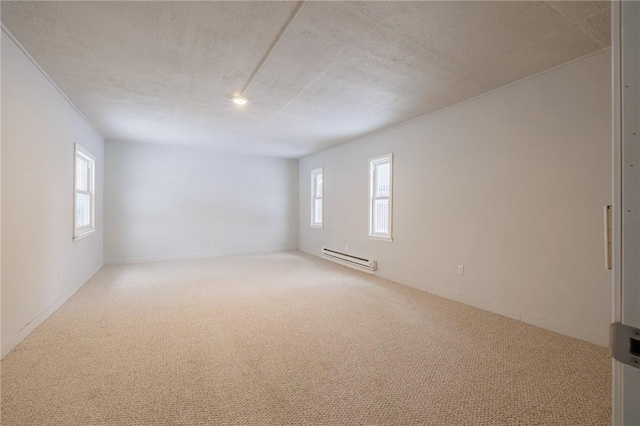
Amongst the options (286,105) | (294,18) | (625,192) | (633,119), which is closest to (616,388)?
(625,192)

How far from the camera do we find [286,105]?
12.2 ft

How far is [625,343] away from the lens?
602 mm

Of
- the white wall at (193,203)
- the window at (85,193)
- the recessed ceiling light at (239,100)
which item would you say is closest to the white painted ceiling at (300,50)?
the recessed ceiling light at (239,100)

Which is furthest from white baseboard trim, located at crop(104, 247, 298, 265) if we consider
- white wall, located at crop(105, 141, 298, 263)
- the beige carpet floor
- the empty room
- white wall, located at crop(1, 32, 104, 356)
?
the beige carpet floor

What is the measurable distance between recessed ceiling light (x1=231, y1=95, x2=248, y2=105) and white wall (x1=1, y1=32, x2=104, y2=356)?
69.4 inches

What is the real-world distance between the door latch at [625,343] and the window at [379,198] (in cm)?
414

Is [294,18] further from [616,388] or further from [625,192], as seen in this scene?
[616,388]

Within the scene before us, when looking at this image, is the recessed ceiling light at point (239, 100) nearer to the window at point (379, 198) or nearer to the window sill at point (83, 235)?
the window at point (379, 198)

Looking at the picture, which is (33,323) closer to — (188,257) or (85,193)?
(85,193)

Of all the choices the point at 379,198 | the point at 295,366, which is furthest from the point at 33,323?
the point at 379,198

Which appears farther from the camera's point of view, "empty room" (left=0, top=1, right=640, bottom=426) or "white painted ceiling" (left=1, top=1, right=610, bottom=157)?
"white painted ceiling" (left=1, top=1, right=610, bottom=157)

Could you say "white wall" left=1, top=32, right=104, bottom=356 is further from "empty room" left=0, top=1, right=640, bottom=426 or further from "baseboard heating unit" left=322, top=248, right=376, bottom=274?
"baseboard heating unit" left=322, top=248, right=376, bottom=274

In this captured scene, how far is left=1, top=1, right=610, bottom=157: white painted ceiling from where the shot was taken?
76.9 inches

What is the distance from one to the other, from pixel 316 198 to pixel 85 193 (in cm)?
435
